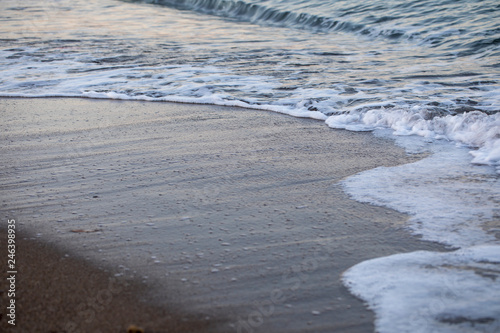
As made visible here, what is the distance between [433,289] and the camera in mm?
2074

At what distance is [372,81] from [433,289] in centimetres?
442

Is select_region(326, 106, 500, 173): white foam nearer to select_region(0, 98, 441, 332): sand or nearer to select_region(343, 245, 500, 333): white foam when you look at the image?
select_region(0, 98, 441, 332): sand

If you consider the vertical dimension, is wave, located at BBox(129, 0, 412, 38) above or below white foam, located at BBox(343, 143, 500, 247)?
above

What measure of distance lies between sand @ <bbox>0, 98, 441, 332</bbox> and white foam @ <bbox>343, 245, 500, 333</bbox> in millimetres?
72

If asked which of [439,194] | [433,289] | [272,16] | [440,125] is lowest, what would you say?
[433,289]

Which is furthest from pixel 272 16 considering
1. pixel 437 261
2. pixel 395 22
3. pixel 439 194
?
pixel 437 261

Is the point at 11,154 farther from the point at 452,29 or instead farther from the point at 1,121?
the point at 452,29

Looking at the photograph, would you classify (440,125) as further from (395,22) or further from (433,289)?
(395,22)

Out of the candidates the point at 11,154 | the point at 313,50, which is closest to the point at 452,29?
the point at 313,50

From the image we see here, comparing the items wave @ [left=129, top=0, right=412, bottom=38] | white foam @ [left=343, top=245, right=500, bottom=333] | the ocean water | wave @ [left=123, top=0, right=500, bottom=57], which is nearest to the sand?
white foam @ [left=343, top=245, right=500, bottom=333]

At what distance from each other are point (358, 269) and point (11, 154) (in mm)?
2746

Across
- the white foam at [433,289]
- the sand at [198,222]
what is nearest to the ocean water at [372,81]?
the white foam at [433,289]

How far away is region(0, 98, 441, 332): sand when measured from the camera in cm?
199

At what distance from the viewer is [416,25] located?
1060cm
